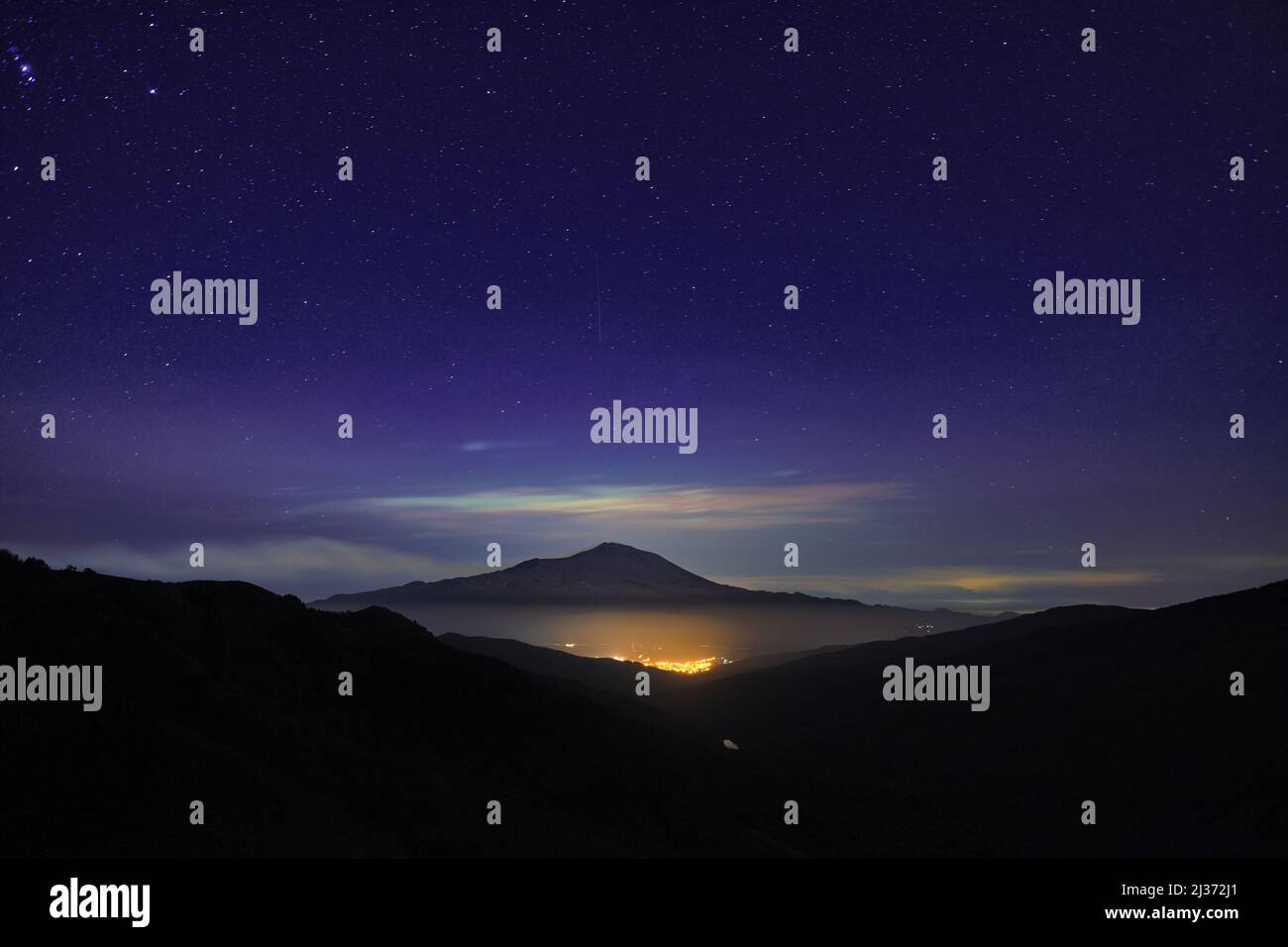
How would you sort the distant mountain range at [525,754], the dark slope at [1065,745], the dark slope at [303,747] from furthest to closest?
1. the dark slope at [1065,745]
2. the distant mountain range at [525,754]
3. the dark slope at [303,747]

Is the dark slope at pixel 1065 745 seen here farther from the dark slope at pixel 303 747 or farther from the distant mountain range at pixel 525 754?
the dark slope at pixel 303 747

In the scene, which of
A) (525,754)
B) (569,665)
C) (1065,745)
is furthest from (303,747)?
(569,665)

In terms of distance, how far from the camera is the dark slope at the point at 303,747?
17594 mm

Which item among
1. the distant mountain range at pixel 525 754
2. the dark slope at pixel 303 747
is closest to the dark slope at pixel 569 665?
the distant mountain range at pixel 525 754

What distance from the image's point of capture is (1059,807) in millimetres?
36156

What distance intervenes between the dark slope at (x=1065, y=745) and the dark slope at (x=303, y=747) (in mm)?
7961

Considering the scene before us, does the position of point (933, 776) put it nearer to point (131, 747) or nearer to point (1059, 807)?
point (1059, 807)

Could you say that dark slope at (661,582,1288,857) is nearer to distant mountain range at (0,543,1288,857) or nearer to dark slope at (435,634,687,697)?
distant mountain range at (0,543,1288,857)

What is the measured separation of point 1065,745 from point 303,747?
119 feet

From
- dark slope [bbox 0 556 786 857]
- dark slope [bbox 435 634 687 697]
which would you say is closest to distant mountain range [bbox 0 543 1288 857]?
dark slope [bbox 0 556 786 857]

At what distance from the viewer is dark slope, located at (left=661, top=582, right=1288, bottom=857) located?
32.7 metres

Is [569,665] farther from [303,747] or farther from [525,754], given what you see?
[303,747]
